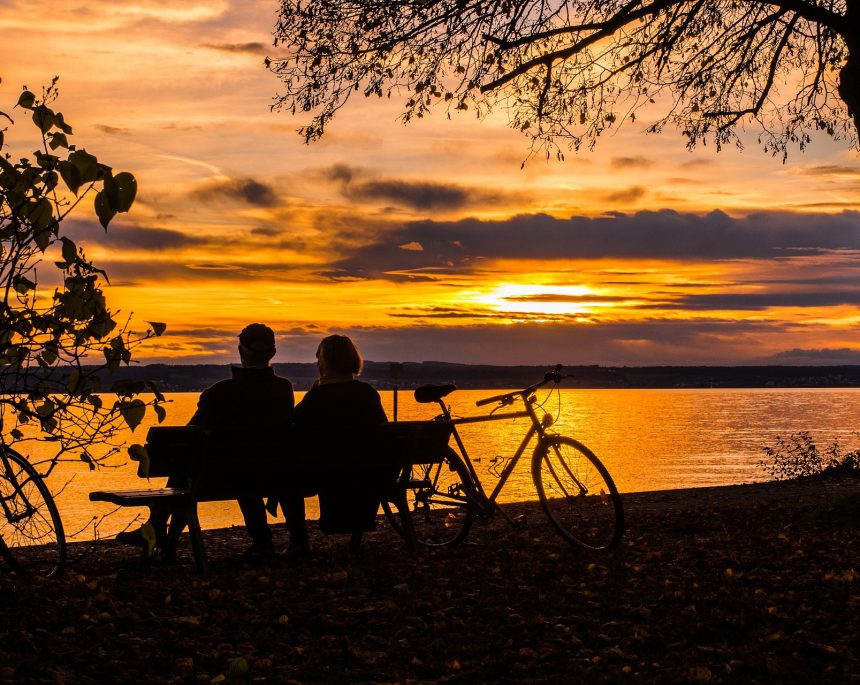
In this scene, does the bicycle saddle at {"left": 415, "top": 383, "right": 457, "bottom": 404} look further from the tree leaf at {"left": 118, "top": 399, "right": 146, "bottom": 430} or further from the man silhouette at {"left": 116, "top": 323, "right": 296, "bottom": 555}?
the tree leaf at {"left": 118, "top": 399, "right": 146, "bottom": 430}

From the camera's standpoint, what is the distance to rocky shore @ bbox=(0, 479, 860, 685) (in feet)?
18.4

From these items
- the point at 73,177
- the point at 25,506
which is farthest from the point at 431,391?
the point at 73,177

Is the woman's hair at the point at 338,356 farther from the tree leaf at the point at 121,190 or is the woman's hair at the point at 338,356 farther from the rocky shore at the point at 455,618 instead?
the tree leaf at the point at 121,190

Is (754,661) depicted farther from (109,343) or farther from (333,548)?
(333,548)

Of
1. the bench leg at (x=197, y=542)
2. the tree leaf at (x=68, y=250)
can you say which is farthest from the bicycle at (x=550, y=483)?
the tree leaf at (x=68, y=250)

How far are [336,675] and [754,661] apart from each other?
236 centimetres

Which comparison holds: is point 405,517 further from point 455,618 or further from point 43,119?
point 43,119

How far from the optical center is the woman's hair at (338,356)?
879 cm

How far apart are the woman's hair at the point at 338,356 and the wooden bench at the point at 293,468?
1.89 ft

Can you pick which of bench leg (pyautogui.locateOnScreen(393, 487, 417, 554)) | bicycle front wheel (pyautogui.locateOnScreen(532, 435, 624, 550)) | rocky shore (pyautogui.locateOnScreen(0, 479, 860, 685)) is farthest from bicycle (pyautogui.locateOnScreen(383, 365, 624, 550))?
rocky shore (pyautogui.locateOnScreen(0, 479, 860, 685))

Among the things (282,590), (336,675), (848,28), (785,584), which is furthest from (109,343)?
(848,28)

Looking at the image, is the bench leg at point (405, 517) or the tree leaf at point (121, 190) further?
the bench leg at point (405, 517)

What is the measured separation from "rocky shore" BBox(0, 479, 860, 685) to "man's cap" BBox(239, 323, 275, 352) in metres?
1.85

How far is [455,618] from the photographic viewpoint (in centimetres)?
661
